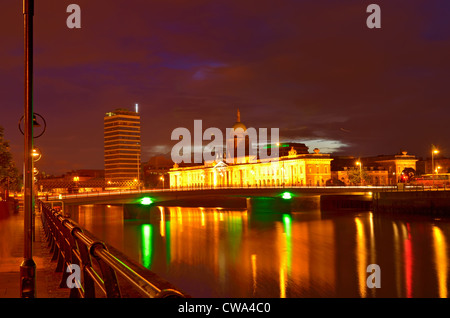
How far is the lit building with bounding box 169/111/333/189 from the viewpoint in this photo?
421ft

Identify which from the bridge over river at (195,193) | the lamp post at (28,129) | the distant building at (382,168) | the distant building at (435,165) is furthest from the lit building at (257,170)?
the lamp post at (28,129)

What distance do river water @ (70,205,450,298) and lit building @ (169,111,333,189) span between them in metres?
40.3

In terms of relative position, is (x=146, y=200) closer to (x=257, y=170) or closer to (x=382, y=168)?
(x=257, y=170)

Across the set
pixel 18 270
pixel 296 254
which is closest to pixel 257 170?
pixel 296 254

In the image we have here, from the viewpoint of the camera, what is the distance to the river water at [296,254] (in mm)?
28781

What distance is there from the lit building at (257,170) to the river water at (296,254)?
132 ft

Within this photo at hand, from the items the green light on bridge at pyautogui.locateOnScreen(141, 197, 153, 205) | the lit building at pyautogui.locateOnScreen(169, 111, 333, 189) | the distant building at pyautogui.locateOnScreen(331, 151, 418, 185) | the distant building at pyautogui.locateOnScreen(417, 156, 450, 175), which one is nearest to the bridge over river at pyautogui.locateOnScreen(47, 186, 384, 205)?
the green light on bridge at pyautogui.locateOnScreen(141, 197, 153, 205)

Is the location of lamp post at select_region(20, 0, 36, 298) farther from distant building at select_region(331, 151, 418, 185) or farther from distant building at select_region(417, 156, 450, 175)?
distant building at select_region(417, 156, 450, 175)

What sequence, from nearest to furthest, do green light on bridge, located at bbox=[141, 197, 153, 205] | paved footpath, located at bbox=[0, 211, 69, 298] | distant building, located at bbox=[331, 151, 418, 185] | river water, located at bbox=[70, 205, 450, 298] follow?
paved footpath, located at bbox=[0, 211, 69, 298] → river water, located at bbox=[70, 205, 450, 298] → green light on bridge, located at bbox=[141, 197, 153, 205] → distant building, located at bbox=[331, 151, 418, 185]

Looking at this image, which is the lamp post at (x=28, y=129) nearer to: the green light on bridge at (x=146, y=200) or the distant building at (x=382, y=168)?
the green light on bridge at (x=146, y=200)

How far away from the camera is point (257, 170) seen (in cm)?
Result: 14812

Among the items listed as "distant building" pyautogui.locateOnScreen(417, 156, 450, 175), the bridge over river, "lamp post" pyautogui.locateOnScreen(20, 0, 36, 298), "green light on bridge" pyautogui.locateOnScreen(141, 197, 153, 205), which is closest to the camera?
"lamp post" pyautogui.locateOnScreen(20, 0, 36, 298)

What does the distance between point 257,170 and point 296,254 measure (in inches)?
4222

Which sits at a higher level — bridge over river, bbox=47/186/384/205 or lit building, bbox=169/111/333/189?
lit building, bbox=169/111/333/189
